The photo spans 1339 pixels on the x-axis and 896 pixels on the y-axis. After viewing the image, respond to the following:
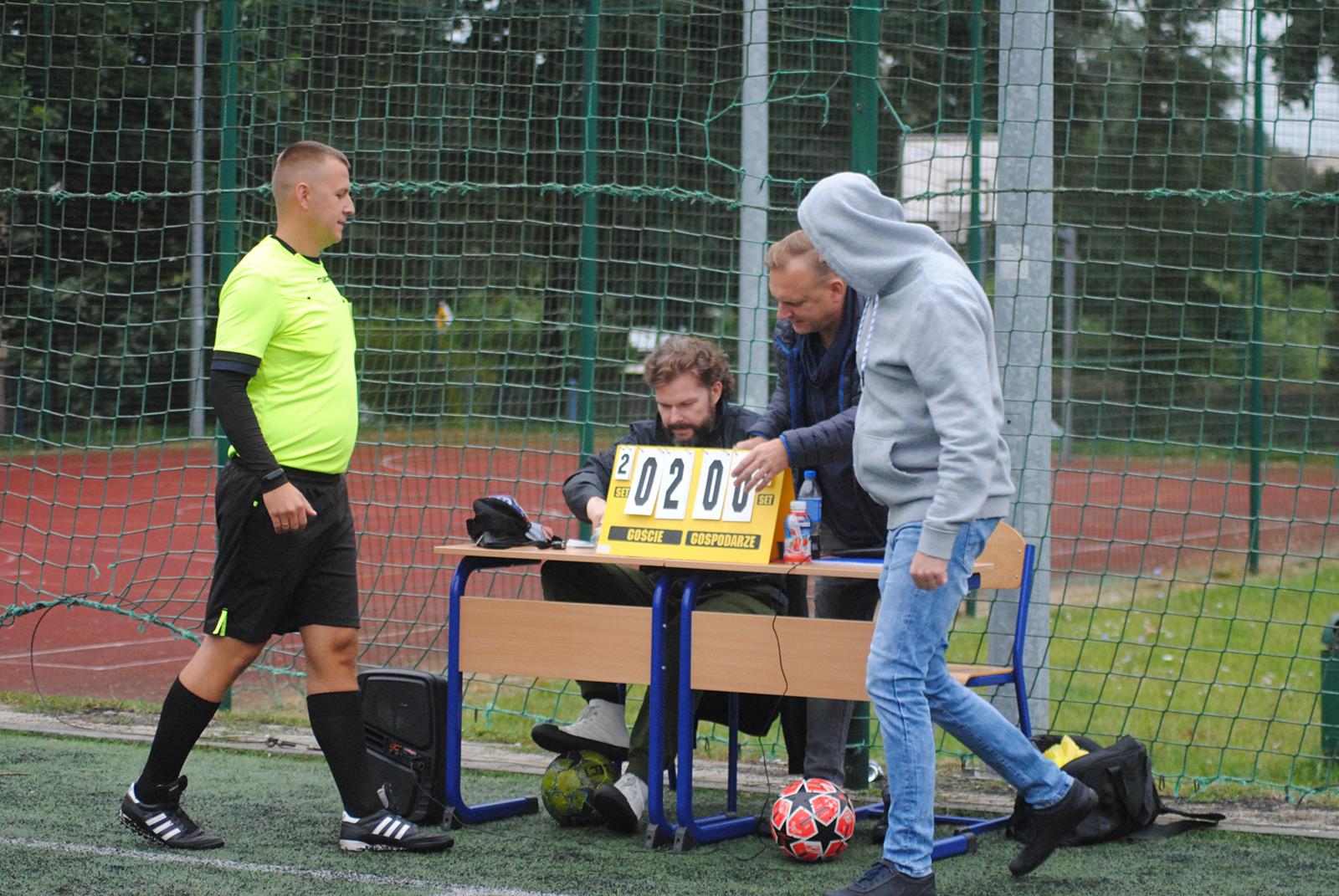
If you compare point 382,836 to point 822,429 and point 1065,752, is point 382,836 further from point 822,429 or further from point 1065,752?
point 1065,752

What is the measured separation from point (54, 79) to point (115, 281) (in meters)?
3.90

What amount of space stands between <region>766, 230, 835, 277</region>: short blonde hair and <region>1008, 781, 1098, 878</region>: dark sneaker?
1.52m

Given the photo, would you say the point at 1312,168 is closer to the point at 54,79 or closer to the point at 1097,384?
the point at 54,79

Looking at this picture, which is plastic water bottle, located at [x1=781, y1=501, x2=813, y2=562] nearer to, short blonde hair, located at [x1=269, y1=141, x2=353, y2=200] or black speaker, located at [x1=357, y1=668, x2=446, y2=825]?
black speaker, located at [x1=357, y1=668, x2=446, y2=825]

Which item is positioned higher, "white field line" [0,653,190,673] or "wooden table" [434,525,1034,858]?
"wooden table" [434,525,1034,858]

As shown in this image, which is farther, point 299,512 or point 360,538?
point 360,538

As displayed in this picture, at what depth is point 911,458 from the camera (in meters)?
3.82

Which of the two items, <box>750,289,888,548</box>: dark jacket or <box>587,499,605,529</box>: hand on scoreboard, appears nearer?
<box>750,289,888,548</box>: dark jacket

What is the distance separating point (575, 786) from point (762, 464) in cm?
116

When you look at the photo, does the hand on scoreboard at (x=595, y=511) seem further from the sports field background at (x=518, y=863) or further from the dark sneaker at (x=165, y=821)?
the dark sneaker at (x=165, y=821)

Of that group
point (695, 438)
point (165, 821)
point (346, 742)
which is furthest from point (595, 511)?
point (165, 821)

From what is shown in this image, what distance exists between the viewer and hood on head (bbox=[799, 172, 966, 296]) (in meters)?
3.81

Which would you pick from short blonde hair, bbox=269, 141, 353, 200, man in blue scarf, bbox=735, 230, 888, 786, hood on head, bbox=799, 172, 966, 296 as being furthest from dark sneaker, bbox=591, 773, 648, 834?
short blonde hair, bbox=269, 141, 353, 200

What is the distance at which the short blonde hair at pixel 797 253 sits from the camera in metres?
4.31
